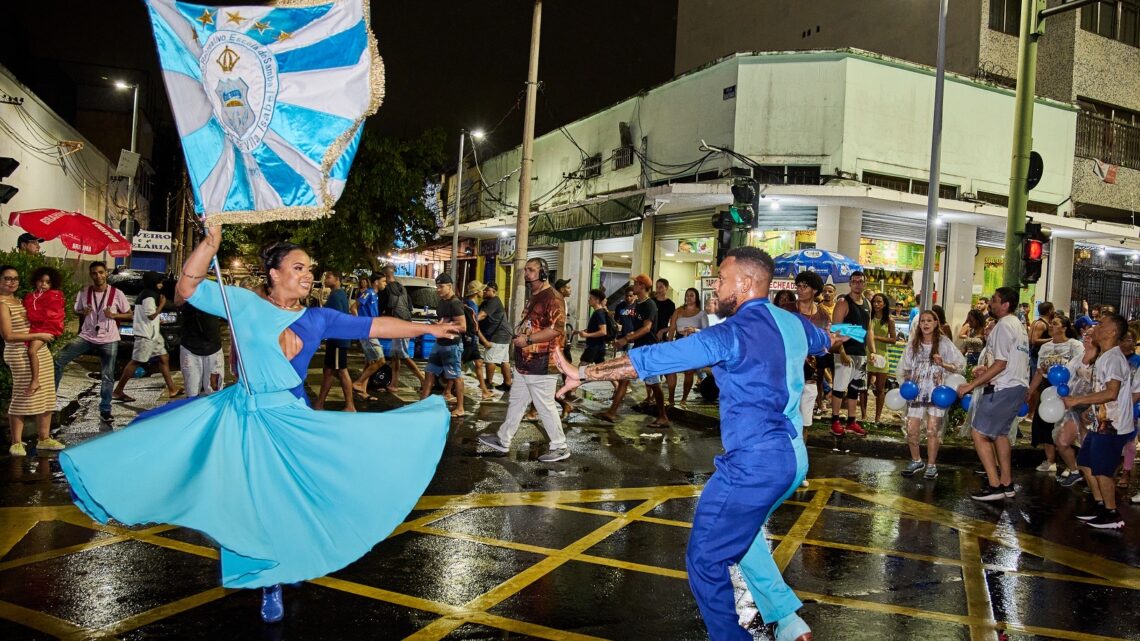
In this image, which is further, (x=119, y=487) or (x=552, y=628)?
(x=552, y=628)

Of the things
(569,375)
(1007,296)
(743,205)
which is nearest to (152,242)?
(743,205)

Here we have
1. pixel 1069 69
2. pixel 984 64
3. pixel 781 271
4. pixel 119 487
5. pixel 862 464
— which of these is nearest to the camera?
pixel 119 487

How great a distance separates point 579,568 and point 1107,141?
27.4 metres

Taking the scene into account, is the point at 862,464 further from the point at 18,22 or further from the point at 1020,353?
the point at 18,22

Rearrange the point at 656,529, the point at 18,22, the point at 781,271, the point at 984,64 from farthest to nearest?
the point at 18,22 < the point at 984,64 < the point at 781,271 < the point at 656,529

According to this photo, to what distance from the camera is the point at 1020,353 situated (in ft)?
24.8

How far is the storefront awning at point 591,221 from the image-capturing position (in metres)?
21.9

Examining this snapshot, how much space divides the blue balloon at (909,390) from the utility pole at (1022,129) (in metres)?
3.68

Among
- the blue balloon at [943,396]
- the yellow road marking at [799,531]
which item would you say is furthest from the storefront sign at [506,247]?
the yellow road marking at [799,531]

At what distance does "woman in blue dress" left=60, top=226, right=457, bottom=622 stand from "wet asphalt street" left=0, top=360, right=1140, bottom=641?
0.17 m

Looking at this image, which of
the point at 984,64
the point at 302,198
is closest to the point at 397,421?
the point at 302,198

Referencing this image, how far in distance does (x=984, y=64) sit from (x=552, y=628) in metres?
24.3

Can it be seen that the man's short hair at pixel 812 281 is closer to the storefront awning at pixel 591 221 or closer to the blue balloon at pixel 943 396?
the blue balloon at pixel 943 396

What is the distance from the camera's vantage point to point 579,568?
16.7 feet
